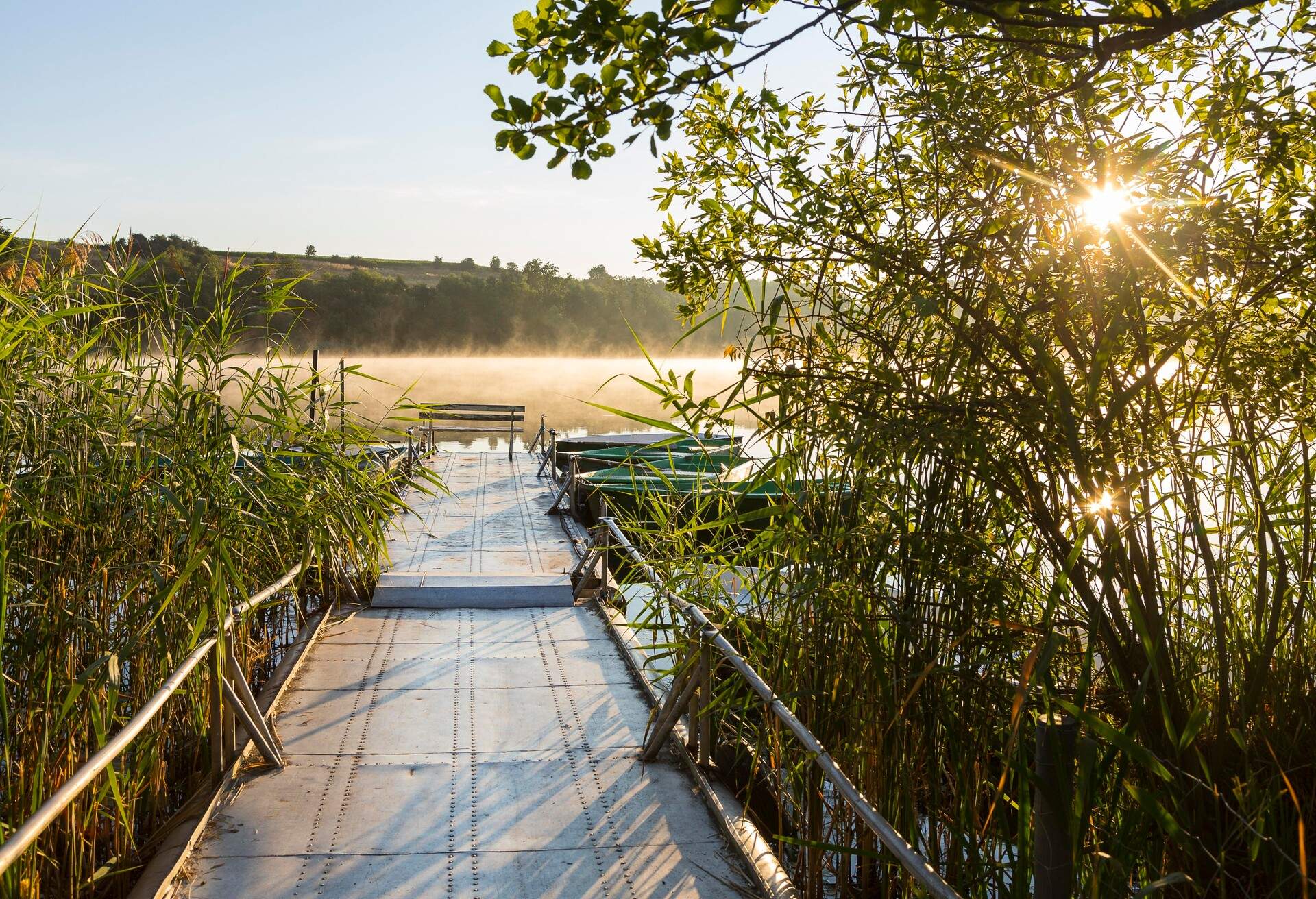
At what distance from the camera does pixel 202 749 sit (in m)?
3.79

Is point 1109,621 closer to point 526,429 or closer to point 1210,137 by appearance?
point 1210,137

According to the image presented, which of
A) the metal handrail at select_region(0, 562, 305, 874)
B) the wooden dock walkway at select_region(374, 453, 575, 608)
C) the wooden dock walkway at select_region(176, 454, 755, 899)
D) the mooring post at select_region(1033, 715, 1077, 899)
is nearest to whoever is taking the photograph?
the mooring post at select_region(1033, 715, 1077, 899)

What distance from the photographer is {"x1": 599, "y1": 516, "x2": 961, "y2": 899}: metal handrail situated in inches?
77.2

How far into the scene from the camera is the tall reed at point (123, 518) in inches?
109

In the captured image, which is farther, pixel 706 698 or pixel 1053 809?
pixel 706 698

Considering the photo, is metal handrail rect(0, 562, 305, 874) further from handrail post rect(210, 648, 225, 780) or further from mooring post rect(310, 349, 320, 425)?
mooring post rect(310, 349, 320, 425)

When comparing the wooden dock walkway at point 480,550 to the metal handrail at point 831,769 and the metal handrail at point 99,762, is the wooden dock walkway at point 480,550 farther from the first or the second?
the metal handrail at point 831,769

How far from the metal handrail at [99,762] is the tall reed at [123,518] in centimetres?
8

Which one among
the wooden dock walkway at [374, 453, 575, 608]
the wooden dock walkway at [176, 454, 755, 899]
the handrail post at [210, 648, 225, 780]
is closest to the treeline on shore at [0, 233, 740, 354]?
the wooden dock walkway at [374, 453, 575, 608]

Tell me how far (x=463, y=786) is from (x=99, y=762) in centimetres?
150

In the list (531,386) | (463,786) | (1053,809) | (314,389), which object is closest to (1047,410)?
(1053,809)

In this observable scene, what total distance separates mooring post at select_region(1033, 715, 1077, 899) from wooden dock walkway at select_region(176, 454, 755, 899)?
1.33 metres

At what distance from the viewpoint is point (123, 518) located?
3.17 meters

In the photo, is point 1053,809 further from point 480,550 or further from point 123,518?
point 480,550
